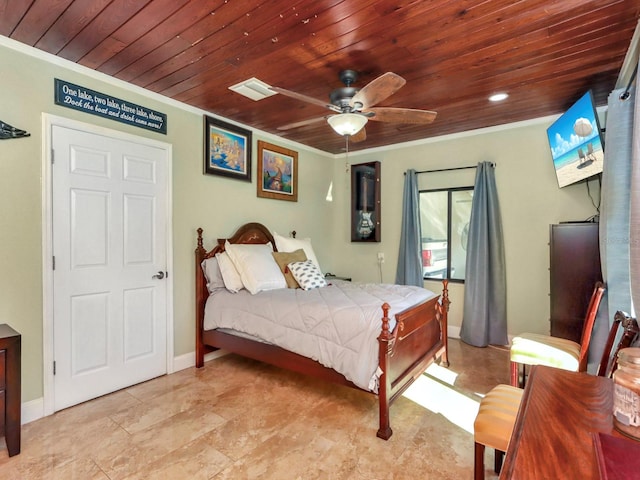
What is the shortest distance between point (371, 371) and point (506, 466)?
5.21 ft

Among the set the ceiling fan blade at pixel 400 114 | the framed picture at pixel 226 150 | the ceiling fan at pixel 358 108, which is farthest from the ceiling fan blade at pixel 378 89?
the framed picture at pixel 226 150

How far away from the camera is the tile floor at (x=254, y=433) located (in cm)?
185

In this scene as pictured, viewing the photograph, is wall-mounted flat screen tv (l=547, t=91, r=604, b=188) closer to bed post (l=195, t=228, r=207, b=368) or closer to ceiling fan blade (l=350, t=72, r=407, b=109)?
ceiling fan blade (l=350, t=72, r=407, b=109)

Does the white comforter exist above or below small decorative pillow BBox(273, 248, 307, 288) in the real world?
below

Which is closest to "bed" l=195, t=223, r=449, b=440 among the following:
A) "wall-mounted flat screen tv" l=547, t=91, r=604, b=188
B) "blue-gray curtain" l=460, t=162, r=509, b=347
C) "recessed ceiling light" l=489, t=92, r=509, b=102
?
"blue-gray curtain" l=460, t=162, r=509, b=347

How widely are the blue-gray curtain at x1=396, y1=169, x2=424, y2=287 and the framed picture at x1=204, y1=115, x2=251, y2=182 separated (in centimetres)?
208

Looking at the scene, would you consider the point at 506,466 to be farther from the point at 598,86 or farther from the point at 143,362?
the point at 598,86

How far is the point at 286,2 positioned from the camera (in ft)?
6.07

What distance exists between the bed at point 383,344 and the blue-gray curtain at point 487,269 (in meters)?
0.85

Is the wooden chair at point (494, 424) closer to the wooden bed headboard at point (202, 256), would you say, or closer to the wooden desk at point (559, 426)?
the wooden desk at point (559, 426)

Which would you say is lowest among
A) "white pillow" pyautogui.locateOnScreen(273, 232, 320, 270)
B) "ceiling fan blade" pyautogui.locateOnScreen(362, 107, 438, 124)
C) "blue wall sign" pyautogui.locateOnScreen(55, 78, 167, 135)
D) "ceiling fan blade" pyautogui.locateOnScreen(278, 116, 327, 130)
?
"white pillow" pyautogui.locateOnScreen(273, 232, 320, 270)

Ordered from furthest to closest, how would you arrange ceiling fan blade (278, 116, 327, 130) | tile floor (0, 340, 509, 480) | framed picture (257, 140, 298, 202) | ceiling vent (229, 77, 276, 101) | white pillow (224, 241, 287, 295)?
framed picture (257, 140, 298, 202), ceiling fan blade (278, 116, 327, 130), white pillow (224, 241, 287, 295), ceiling vent (229, 77, 276, 101), tile floor (0, 340, 509, 480)

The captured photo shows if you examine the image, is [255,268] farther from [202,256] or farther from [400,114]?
[400,114]

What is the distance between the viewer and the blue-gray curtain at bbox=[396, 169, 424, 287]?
14.4ft
